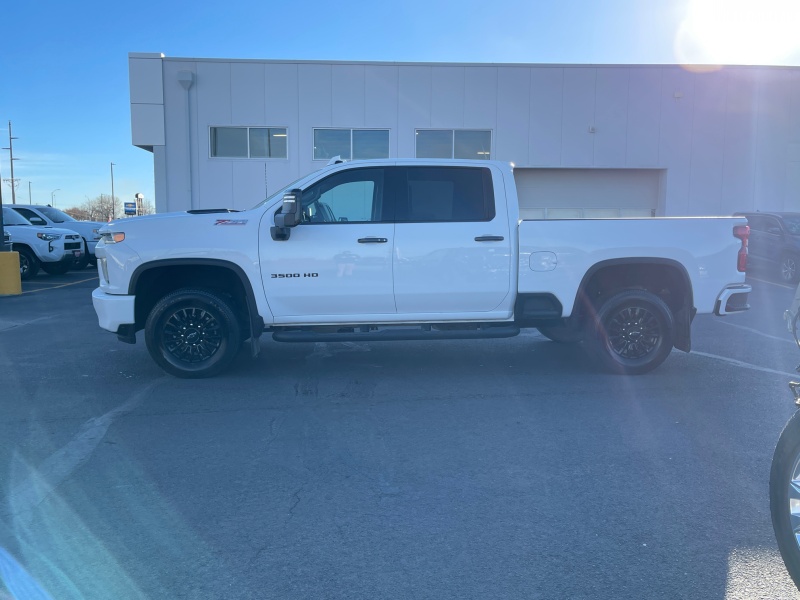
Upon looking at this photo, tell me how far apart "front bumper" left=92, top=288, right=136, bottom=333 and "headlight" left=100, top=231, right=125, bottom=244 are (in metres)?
0.54

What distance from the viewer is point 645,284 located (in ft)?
24.4

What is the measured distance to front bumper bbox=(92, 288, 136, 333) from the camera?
6.93 meters

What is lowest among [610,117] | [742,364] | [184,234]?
[742,364]

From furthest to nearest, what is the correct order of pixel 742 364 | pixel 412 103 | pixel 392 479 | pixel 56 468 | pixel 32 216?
pixel 412 103 < pixel 32 216 < pixel 742 364 < pixel 56 468 < pixel 392 479

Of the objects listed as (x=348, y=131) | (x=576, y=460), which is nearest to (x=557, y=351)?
(x=576, y=460)

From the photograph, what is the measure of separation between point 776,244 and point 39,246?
17.8 m

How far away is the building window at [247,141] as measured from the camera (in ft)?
65.7

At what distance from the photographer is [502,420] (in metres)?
5.81

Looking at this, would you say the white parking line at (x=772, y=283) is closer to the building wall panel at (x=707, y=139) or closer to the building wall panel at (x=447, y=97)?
the building wall panel at (x=707, y=139)

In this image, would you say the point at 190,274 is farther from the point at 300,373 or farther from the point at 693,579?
the point at 693,579

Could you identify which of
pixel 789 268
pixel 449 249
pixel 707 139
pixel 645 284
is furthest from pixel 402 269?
pixel 707 139

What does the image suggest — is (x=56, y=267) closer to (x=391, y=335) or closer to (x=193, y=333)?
(x=193, y=333)

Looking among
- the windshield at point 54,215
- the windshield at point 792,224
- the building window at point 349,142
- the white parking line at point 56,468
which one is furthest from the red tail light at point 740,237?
the windshield at point 54,215

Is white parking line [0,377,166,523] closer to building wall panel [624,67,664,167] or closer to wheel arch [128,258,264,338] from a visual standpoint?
wheel arch [128,258,264,338]
